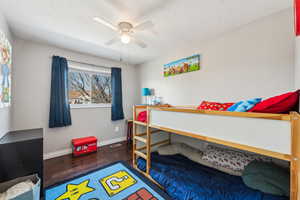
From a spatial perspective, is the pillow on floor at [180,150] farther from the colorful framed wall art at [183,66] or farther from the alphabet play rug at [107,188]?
the colorful framed wall art at [183,66]

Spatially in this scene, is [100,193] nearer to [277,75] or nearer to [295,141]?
[295,141]

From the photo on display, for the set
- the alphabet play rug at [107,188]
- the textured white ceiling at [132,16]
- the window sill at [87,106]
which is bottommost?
the alphabet play rug at [107,188]

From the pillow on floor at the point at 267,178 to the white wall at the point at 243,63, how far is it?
0.93m

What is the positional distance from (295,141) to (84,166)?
2.70 m

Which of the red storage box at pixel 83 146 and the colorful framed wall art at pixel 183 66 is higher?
the colorful framed wall art at pixel 183 66

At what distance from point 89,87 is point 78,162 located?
1.72 metres

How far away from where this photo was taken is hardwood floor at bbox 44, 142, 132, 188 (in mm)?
1903

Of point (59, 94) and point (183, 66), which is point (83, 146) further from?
point (183, 66)

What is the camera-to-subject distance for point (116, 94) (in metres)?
3.39

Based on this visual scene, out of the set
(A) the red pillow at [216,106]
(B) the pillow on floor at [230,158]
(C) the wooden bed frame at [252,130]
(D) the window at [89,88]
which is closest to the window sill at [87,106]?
(D) the window at [89,88]

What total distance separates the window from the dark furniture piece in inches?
57.1

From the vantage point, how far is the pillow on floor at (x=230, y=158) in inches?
63.4

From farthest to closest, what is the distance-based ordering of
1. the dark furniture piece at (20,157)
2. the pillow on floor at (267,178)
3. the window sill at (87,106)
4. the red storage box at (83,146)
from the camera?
1. the window sill at (87,106)
2. the red storage box at (83,146)
3. the dark furniture piece at (20,157)
4. the pillow on floor at (267,178)

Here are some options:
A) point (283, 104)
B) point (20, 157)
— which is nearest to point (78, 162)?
point (20, 157)
